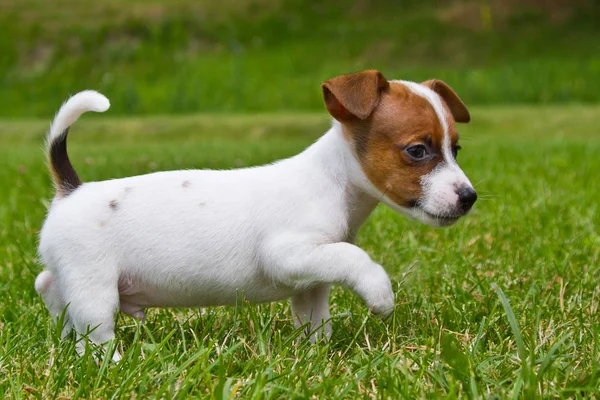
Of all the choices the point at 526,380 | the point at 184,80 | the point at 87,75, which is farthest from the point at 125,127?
the point at 526,380

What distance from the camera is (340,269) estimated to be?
2.71 meters

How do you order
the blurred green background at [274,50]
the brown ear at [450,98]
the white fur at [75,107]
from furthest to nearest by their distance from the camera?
the blurred green background at [274,50] → the brown ear at [450,98] → the white fur at [75,107]

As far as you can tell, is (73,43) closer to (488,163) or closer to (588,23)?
(588,23)

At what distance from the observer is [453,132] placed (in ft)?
9.60

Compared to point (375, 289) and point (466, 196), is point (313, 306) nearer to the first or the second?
point (375, 289)

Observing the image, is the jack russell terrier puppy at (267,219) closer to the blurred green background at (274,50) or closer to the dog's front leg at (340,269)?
the dog's front leg at (340,269)

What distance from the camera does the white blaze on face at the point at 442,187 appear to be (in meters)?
2.79

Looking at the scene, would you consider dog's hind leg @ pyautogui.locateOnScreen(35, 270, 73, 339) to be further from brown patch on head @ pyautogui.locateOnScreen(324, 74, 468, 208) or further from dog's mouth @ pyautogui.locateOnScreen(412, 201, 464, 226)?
dog's mouth @ pyautogui.locateOnScreen(412, 201, 464, 226)

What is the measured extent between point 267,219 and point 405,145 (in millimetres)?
559

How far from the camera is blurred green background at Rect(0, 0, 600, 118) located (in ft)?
55.3

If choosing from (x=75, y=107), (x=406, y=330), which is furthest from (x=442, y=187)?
(x=75, y=107)

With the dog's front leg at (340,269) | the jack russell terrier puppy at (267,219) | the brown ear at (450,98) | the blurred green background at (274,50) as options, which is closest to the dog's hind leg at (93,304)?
the jack russell terrier puppy at (267,219)

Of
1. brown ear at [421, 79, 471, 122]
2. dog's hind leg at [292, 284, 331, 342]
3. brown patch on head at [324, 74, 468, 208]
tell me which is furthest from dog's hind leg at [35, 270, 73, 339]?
brown ear at [421, 79, 471, 122]

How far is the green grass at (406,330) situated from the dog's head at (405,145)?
402 mm
